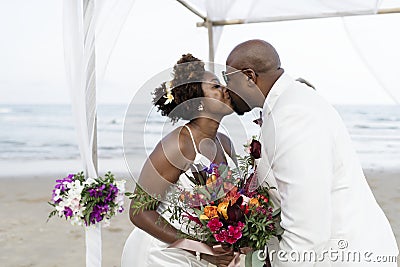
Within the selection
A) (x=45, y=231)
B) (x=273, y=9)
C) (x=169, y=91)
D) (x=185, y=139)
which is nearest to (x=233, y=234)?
(x=185, y=139)

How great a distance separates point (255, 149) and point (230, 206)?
7.1 inches

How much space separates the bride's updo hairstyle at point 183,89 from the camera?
1661 millimetres

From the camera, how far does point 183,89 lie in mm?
1670

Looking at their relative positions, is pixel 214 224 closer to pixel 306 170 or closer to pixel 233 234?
pixel 233 234

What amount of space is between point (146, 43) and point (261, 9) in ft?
27.7

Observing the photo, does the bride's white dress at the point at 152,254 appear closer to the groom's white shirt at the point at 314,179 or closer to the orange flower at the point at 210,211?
the orange flower at the point at 210,211

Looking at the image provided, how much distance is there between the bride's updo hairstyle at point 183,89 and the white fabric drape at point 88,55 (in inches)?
40.9

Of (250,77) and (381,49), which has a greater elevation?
(250,77)

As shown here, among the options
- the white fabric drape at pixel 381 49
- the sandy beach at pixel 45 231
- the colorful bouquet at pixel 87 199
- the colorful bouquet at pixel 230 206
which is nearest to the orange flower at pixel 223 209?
the colorful bouquet at pixel 230 206

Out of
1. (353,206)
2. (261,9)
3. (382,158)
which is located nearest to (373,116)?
(382,158)

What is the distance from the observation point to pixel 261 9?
5.15 metres

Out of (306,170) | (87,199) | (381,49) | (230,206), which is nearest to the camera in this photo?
(306,170)

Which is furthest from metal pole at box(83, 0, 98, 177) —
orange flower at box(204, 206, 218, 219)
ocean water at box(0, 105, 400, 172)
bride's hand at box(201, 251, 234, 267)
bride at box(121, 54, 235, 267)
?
ocean water at box(0, 105, 400, 172)

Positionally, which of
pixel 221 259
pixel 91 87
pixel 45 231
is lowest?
pixel 45 231
